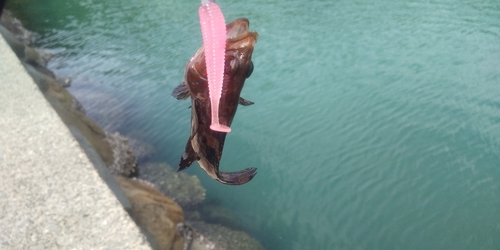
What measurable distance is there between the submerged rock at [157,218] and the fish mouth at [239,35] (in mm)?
2464

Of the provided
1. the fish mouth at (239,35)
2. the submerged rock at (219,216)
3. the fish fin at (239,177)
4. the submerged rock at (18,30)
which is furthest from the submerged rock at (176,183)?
the submerged rock at (18,30)

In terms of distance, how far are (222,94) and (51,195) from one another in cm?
226

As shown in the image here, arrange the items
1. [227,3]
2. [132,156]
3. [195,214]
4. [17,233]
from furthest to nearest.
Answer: [227,3], [132,156], [195,214], [17,233]

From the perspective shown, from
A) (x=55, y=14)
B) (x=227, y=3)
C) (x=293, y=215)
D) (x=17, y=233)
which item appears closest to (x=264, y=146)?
(x=293, y=215)

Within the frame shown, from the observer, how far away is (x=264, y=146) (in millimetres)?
6449

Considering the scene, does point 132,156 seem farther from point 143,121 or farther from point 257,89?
point 257,89

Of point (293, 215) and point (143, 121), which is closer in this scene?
point (293, 215)

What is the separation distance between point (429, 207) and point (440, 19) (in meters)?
5.91

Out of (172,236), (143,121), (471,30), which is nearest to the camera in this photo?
(172,236)

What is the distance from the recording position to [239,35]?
0.87 meters

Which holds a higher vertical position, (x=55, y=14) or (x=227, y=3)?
(x=227, y=3)

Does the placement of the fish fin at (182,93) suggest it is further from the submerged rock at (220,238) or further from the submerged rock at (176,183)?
the submerged rock at (176,183)

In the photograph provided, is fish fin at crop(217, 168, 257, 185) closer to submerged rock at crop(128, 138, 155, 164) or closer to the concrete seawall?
the concrete seawall

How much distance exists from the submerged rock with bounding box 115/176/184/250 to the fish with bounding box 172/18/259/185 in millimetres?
2251
